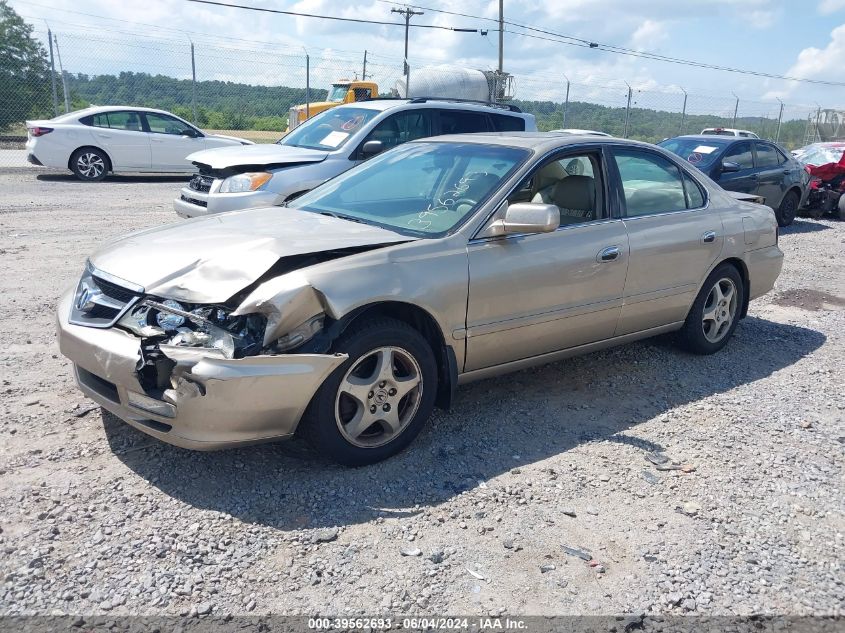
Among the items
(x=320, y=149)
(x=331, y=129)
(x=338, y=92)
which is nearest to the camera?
(x=320, y=149)

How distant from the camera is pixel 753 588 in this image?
9.75 ft

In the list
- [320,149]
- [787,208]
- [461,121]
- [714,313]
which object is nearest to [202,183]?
[320,149]

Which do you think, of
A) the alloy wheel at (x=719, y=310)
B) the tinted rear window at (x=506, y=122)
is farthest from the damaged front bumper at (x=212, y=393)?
the tinted rear window at (x=506, y=122)

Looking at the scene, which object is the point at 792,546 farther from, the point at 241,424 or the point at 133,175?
the point at 133,175

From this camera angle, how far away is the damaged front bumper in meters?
3.22

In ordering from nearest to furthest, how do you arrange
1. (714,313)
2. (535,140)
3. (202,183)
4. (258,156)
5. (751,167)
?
(535,140), (714,313), (258,156), (202,183), (751,167)

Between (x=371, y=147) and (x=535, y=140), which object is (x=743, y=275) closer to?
(x=535, y=140)

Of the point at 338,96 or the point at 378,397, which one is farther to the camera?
the point at 338,96

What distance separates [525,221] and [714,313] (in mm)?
2459

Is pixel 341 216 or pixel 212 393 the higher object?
pixel 341 216

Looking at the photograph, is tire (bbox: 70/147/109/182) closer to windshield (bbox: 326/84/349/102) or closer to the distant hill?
the distant hill

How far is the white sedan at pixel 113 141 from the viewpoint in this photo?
1431 cm

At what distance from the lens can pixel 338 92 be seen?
2505cm

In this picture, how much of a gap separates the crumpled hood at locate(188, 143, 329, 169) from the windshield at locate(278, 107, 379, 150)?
27cm
